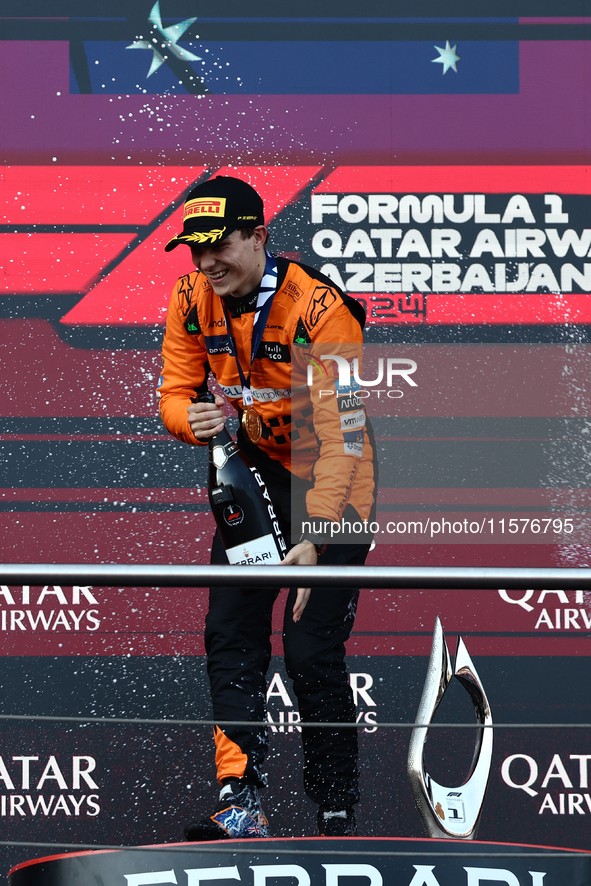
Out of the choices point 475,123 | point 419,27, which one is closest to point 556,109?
point 475,123

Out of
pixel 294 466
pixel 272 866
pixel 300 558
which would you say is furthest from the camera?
pixel 294 466

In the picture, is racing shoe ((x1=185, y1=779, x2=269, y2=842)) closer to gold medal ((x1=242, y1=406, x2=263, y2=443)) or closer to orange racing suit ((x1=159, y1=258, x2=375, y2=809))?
orange racing suit ((x1=159, y1=258, x2=375, y2=809))

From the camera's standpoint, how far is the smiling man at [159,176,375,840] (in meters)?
1.50

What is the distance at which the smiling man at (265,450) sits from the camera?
4.92 feet

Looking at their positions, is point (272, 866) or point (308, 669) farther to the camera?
point (308, 669)

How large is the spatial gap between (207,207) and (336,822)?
3.51ft

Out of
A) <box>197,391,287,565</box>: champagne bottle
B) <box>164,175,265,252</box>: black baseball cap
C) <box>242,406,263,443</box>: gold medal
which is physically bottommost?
<box>197,391,287,565</box>: champagne bottle

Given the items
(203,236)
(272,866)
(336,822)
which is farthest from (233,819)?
(203,236)

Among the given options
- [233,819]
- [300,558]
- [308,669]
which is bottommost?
[233,819]

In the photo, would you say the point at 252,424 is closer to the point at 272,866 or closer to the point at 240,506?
the point at 240,506

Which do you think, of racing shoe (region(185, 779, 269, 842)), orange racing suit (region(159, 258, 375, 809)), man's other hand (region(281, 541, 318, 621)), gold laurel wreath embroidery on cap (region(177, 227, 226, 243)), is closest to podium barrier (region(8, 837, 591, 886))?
racing shoe (region(185, 779, 269, 842))

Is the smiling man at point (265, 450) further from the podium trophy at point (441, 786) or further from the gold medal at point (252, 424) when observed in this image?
the podium trophy at point (441, 786)

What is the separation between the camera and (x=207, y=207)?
4.96ft

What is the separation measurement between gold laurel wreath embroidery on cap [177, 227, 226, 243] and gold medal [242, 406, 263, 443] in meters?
0.32
